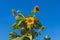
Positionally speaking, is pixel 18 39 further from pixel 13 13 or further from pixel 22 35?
pixel 13 13

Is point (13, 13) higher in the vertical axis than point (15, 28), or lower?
higher

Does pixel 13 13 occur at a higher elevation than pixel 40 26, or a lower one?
higher

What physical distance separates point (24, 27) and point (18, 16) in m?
0.46

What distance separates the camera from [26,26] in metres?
7.26

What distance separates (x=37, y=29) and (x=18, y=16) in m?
0.82

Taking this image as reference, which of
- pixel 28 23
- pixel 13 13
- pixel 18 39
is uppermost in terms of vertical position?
pixel 13 13

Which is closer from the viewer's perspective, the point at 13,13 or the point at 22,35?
the point at 22,35

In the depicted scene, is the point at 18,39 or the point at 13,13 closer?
the point at 18,39

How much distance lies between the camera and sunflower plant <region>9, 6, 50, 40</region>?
23.1 feet

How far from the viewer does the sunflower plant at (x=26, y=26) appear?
23.1ft

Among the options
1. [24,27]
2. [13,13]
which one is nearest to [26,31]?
[24,27]

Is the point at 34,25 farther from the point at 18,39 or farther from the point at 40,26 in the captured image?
the point at 18,39

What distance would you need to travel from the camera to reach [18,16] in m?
7.43

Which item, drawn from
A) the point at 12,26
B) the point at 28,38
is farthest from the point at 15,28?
the point at 28,38
